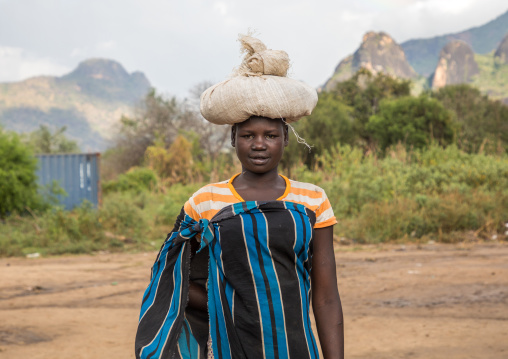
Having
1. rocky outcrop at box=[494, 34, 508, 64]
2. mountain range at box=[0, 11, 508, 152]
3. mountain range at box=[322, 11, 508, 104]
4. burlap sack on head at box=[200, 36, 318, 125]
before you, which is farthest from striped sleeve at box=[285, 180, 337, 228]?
rocky outcrop at box=[494, 34, 508, 64]

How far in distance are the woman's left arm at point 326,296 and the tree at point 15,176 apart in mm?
12426

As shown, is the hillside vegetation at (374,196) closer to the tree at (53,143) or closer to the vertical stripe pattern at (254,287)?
the vertical stripe pattern at (254,287)

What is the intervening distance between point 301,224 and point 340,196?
10720mm

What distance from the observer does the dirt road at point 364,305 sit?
4762 mm

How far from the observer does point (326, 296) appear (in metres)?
1.78

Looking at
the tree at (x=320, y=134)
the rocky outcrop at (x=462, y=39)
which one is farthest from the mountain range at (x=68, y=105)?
the tree at (x=320, y=134)

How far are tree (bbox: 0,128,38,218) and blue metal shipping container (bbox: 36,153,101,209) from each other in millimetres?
1882

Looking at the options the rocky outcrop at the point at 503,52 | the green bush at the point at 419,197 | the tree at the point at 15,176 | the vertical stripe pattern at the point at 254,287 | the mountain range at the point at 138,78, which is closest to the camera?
the vertical stripe pattern at the point at 254,287

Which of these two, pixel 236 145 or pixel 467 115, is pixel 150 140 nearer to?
pixel 467 115

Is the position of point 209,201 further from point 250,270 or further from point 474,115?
point 474,115

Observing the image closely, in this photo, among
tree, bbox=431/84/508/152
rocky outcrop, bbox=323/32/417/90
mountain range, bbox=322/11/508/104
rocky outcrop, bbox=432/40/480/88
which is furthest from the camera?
rocky outcrop, bbox=323/32/417/90

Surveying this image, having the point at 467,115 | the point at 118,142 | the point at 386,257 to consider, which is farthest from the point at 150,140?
the point at 386,257

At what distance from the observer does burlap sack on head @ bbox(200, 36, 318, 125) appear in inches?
66.9

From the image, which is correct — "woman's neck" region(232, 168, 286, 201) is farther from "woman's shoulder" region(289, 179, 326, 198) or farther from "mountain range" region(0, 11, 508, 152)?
"mountain range" region(0, 11, 508, 152)
